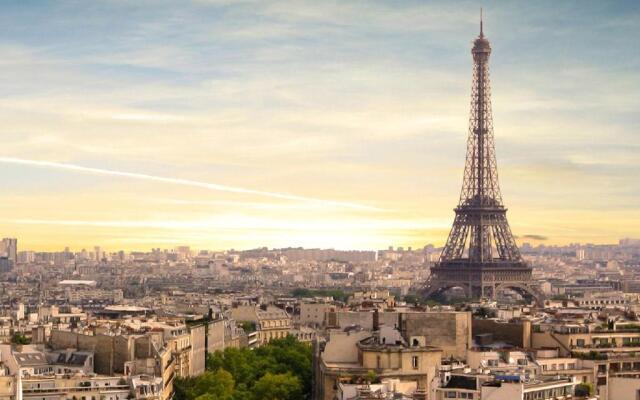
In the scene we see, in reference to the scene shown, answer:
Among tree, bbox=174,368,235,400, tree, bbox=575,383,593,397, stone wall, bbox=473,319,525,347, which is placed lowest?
tree, bbox=174,368,235,400

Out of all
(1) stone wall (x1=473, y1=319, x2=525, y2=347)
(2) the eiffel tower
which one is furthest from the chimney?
(2) the eiffel tower

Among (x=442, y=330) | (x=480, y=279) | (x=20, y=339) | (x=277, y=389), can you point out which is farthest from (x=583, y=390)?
(x=480, y=279)

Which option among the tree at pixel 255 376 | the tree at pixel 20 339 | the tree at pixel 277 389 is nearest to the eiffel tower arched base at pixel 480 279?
the tree at pixel 255 376

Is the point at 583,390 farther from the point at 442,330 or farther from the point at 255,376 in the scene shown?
the point at 255,376

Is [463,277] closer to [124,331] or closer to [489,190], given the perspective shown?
[489,190]

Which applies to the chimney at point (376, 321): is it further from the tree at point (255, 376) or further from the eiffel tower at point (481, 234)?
the eiffel tower at point (481, 234)

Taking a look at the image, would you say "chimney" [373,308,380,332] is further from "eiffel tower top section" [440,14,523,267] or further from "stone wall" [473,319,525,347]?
"eiffel tower top section" [440,14,523,267]

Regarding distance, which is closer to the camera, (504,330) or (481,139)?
(504,330)
